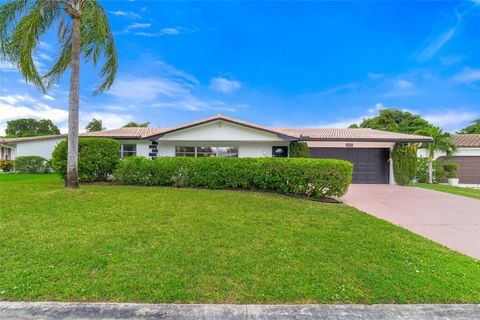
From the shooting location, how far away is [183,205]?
6.98 meters

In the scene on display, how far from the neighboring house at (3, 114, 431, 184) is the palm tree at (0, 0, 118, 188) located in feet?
16.0

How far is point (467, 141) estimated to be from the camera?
17.8 meters

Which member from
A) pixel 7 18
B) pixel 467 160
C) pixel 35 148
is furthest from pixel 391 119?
pixel 35 148

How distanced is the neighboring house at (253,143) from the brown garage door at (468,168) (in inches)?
277

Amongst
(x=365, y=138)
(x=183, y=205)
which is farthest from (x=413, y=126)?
(x=183, y=205)

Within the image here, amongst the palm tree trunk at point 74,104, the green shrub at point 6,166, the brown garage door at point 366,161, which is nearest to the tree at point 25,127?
the green shrub at point 6,166

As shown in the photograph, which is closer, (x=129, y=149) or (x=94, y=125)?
(x=129, y=149)

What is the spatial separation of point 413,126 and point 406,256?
3176cm

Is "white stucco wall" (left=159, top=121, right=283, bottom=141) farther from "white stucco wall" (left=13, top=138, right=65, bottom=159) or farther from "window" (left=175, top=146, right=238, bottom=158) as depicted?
"white stucco wall" (left=13, top=138, right=65, bottom=159)

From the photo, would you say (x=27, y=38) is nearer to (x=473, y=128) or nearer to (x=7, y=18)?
(x=7, y=18)

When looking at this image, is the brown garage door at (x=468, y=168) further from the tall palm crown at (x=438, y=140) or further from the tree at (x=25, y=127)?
the tree at (x=25, y=127)

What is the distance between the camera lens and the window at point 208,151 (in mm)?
14367

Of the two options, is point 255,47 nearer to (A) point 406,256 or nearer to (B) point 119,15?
(B) point 119,15

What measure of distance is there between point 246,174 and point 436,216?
21.7ft
